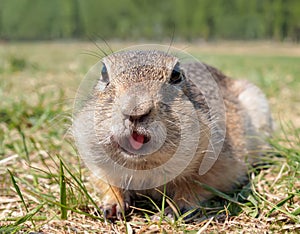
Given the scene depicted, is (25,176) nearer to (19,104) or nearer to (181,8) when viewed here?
(19,104)

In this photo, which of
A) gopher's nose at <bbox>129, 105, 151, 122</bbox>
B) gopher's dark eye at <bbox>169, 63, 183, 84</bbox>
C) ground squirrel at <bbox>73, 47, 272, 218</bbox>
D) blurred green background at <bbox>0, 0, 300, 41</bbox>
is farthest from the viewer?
blurred green background at <bbox>0, 0, 300, 41</bbox>

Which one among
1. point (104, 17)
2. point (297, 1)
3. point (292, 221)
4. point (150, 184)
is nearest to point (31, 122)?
point (150, 184)

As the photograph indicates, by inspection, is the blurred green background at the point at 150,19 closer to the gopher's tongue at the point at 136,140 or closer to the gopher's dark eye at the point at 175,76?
the gopher's dark eye at the point at 175,76

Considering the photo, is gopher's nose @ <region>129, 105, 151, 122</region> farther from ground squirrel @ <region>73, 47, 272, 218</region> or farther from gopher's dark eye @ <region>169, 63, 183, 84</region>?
gopher's dark eye @ <region>169, 63, 183, 84</region>

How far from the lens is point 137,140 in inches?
90.7

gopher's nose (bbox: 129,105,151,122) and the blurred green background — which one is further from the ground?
the blurred green background

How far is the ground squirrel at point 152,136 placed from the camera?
2332 millimetres

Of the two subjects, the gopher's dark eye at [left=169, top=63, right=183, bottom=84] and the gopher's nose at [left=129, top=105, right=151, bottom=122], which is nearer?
the gopher's nose at [left=129, top=105, right=151, bottom=122]

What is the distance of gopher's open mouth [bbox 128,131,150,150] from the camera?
227 centimetres

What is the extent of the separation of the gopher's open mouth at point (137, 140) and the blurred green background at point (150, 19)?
3382 centimetres

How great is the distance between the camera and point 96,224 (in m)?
2.63

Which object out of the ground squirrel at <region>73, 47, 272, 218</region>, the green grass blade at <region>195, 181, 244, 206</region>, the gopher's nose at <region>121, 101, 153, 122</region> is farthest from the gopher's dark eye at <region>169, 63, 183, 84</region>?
the green grass blade at <region>195, 181, 244, 206</region>

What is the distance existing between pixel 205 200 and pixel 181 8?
44.9 meters

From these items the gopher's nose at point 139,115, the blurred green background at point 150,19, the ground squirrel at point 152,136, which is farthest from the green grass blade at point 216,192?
the blurred green background at point 150,19
